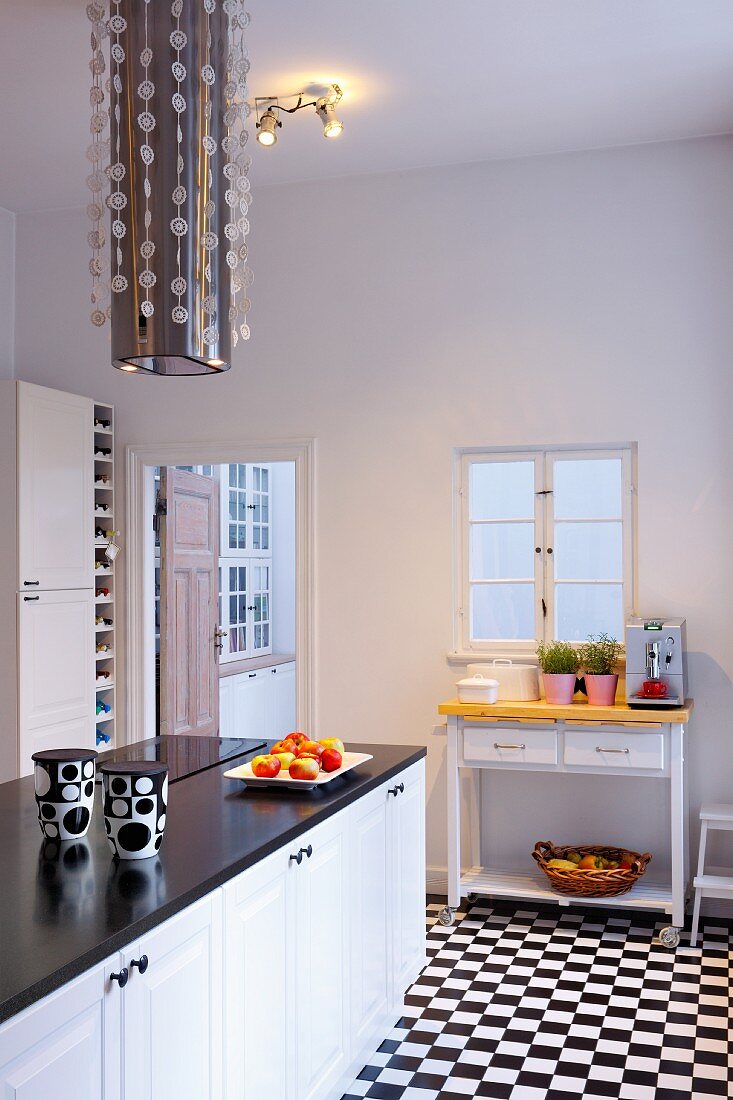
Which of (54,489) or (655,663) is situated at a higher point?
(54,489)

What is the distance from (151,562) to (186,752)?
2344mm

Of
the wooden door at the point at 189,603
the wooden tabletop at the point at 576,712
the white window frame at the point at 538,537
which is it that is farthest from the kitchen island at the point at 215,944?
the wooden door at the point at 189,603

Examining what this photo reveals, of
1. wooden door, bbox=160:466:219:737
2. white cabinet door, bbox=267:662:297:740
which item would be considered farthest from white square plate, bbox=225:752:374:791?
white cabinet door, bbox=267:662:297:740

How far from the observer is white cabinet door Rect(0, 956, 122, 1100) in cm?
153

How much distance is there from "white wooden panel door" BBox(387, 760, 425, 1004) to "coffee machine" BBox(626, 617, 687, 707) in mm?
1173

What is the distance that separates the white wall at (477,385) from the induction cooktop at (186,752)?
5.03ft

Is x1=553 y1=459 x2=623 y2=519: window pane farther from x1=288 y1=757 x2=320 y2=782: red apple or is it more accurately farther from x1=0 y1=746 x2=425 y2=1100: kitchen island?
x1=288 y1=757 x2=320 y2=782: red apple

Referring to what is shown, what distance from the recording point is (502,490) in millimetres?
5102

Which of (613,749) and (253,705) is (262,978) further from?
(253,705)

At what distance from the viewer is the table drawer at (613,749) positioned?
172 inches

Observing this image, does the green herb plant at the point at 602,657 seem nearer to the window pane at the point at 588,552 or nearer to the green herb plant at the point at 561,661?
the green herb plant at the point at 561,661

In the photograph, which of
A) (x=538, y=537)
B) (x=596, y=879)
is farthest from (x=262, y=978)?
(x=538, y=537)

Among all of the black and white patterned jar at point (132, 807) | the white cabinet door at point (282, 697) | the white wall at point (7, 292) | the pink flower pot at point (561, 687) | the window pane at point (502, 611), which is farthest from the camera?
the white cabinet door at point (282, 697)

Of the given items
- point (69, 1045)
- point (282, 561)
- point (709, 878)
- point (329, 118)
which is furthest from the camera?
point (282, 561)
